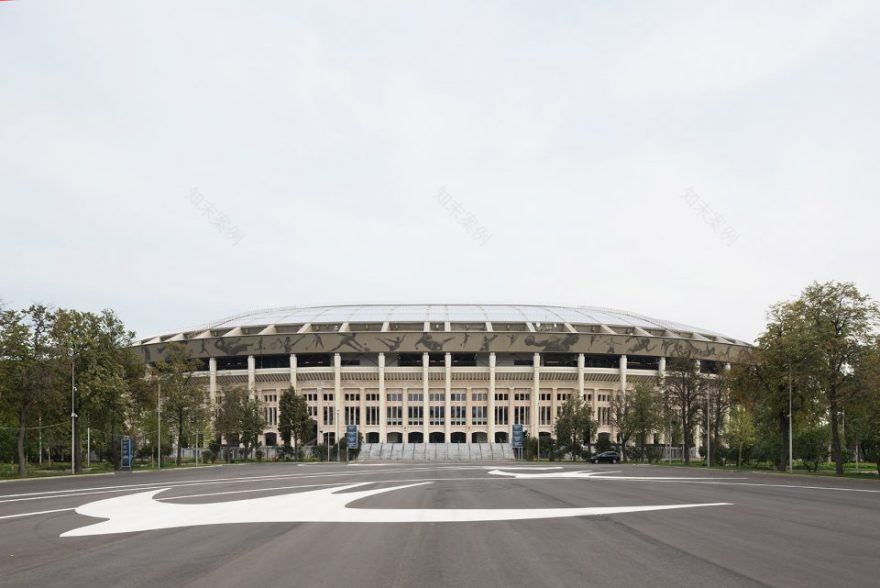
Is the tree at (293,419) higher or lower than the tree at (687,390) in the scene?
lower

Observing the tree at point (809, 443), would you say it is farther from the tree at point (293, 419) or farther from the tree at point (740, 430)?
the tree at point (293, 419)

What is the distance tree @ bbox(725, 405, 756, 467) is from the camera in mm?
84312

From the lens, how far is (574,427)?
3883 inches

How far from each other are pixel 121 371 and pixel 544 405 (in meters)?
72.7

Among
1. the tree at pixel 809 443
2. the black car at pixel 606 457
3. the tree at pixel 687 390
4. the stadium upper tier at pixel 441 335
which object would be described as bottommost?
the black car at pixel 606 457

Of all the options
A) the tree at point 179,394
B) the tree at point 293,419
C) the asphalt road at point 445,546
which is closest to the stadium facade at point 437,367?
the tree at point 293,419

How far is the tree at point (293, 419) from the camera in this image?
102250mm

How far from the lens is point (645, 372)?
121062 millimetres

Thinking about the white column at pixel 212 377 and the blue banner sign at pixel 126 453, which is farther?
the white column at pixel 212 377

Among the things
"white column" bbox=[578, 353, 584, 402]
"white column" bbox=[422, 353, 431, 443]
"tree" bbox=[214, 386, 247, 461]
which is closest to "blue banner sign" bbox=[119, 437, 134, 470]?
"tree" bbox=[214, 386, 247, 461]

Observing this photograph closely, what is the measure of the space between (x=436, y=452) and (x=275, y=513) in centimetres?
8781

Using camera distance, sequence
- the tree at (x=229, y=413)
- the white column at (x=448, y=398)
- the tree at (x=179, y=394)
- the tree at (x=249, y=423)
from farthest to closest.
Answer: the white column at (x=448, y=398)
the tree at (x=249, y=423)
the tree at (x=229, y=413)
the tree at (x=179, y=394)

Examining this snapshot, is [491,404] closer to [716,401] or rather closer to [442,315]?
[442,315]

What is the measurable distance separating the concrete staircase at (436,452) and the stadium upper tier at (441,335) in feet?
48.3
